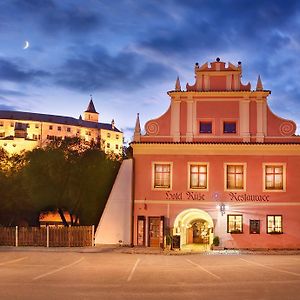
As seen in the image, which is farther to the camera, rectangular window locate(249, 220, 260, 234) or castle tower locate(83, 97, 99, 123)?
castle tower locate(83, 97, 99, 123)

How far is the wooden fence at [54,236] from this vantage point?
3441cm

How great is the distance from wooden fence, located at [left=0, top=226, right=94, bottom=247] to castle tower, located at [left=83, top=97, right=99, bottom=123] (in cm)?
13445

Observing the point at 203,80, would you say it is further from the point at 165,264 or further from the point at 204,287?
the point at 204,287

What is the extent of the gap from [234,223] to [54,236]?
35.5ft

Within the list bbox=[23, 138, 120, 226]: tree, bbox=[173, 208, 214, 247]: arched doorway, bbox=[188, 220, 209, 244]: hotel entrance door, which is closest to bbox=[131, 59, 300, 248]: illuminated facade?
bbox=[173, 208, 214, 247]: arched doorway

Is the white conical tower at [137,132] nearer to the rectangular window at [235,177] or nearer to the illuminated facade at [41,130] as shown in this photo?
the rectangular window at [235,177]

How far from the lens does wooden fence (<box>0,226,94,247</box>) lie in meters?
34.4

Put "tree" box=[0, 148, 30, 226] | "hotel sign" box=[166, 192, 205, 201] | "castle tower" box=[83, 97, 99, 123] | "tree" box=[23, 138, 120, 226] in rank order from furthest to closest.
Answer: "castle tower" box=[83, 97, 99, 123] → "tree" box=[0, 148, 30, 226] → "tree" box=[23, 138, 120, 226] → "hotel sign" box=[166, 192, 205, 201]

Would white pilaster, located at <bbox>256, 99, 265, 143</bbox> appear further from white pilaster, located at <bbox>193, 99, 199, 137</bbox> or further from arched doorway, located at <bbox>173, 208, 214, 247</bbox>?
arched doorway, located at <bbox>173, 208, 214, 247</bbox>

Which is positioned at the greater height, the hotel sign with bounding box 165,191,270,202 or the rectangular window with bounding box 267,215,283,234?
the hotel sign with bounding box 165,191,270,202

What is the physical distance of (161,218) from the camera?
34438mm

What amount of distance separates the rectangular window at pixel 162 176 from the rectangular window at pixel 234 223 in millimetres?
4186

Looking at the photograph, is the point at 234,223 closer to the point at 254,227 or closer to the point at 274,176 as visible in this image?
the point at 254,227

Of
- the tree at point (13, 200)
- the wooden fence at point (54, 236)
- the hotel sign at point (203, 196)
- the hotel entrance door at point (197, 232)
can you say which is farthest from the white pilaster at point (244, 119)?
the tree at point (13, 200)
